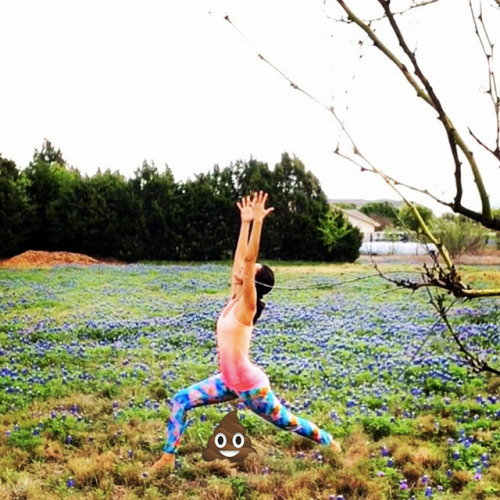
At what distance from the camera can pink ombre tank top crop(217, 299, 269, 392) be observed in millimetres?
2434

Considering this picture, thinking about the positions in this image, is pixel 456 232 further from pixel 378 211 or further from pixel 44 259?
pixel 44 259

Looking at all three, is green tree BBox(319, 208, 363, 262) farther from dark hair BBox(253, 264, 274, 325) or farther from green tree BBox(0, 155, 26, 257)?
green tree BBox(0, 155, 26, 257)

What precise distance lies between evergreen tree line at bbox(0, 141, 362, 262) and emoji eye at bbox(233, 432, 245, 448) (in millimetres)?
745

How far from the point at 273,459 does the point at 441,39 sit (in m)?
1.54

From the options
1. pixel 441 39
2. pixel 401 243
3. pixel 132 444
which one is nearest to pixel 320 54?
pixel 441 39

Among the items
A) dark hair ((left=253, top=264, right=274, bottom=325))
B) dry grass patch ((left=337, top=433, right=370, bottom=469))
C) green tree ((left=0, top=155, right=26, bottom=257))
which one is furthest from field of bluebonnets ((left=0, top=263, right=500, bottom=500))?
dark hair ((left=253, top=264, right=274, bottom=325))

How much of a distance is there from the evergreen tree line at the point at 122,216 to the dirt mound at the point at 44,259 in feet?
0.08

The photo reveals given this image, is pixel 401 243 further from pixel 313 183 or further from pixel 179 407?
pixel 179 407

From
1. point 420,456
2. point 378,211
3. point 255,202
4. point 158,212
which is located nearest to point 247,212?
point 255,202

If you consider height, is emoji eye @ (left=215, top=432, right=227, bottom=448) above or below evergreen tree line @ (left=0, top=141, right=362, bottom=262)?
below

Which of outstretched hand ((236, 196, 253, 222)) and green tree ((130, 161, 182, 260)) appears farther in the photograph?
green tree ((130, 161, 182, 260))

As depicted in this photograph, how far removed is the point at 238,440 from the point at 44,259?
47.7 inches

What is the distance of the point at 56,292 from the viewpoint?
310 centimetres

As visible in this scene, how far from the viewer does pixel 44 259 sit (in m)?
3.12
